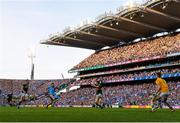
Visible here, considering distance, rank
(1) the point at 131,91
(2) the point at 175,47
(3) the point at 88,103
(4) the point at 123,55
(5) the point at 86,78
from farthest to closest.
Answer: (5) the point at 86,78 < (4) the point at 123,55 < (3) the point at 88,103 < (1) the point at 131,91 < (2) the point at 175,47

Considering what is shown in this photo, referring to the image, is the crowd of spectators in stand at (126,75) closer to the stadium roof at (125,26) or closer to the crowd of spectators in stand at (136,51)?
the crowd of spectators in stand at (136,51)

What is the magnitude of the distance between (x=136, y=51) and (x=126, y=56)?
1950 mm

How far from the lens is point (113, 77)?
243ft

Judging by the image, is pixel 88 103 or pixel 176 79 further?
pixel 88 103

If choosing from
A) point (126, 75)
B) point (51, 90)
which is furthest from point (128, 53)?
point (51, 90)

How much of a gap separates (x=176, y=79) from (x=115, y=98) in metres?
10.3

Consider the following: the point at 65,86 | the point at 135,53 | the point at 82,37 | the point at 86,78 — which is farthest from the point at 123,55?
the point at 65,86

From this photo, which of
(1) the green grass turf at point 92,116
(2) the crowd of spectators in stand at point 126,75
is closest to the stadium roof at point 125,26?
(2) the crowd of spectators in stand at point 126,75

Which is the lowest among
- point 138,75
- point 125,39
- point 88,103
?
point 88,103

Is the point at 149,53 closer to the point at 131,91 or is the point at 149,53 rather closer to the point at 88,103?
the point at 131,91

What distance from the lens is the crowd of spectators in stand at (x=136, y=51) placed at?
61219mm

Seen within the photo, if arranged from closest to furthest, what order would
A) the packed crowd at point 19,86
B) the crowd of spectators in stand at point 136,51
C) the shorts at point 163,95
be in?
the shorts at point 163,95 → the crowd of spectators in stand at point 136,51 → the packed crowd at point 19,86

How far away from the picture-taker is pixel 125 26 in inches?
2574

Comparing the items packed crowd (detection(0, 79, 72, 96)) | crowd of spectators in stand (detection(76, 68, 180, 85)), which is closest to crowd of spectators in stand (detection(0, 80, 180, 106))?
crowd of spectators in stand (detection(76, 68, 180, 85))
